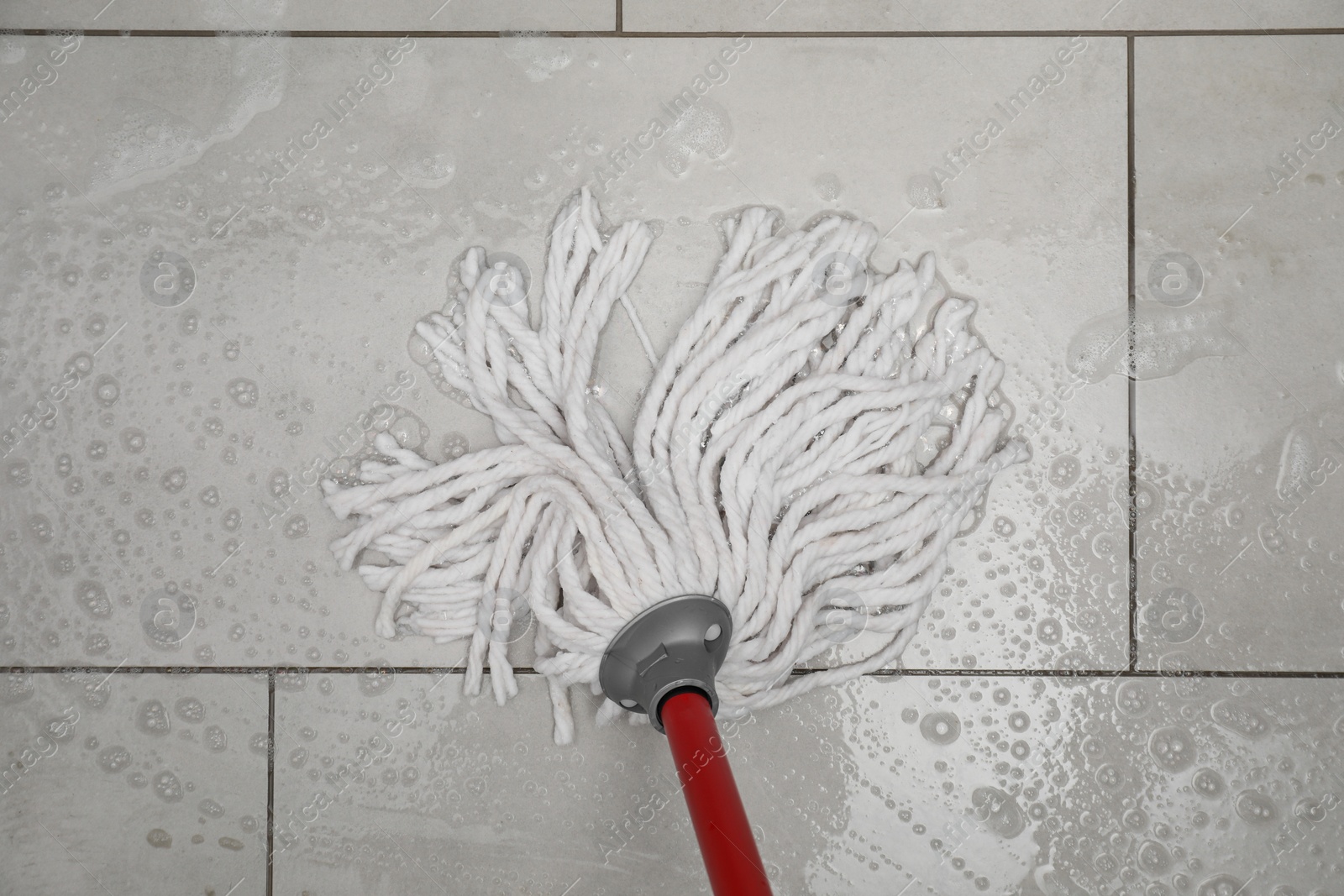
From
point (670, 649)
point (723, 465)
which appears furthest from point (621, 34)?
point (670, 649)

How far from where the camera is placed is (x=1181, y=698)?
0.82 meters

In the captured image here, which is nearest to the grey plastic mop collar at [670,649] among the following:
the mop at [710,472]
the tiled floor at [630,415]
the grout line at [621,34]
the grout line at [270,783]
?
the mop at [710,472]

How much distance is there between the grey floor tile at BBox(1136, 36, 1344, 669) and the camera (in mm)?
829

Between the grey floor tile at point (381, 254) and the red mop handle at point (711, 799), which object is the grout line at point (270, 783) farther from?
the red mop handle at point (711, 799)

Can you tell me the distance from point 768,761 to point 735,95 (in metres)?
0.63

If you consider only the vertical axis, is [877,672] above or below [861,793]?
above

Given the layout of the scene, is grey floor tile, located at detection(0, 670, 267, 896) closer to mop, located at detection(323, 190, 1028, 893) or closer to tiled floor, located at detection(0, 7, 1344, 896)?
tiled floor, located at detection(0, 7, 1344, 896)

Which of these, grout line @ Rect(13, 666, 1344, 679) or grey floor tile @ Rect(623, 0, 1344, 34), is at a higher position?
grey floor tile @ Rect(623, 0, 1344, 34)

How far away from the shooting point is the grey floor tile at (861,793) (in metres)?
0.81

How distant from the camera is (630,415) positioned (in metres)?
0.82

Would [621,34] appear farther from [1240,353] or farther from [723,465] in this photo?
[1240,353]

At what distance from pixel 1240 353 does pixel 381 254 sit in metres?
0.82

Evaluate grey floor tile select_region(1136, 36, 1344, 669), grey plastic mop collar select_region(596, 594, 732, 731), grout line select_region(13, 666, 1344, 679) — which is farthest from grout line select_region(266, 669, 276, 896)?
grey floor tile select_region(1136, 36, 1344, 669)

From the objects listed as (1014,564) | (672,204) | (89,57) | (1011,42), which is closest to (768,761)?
(1014,564)
